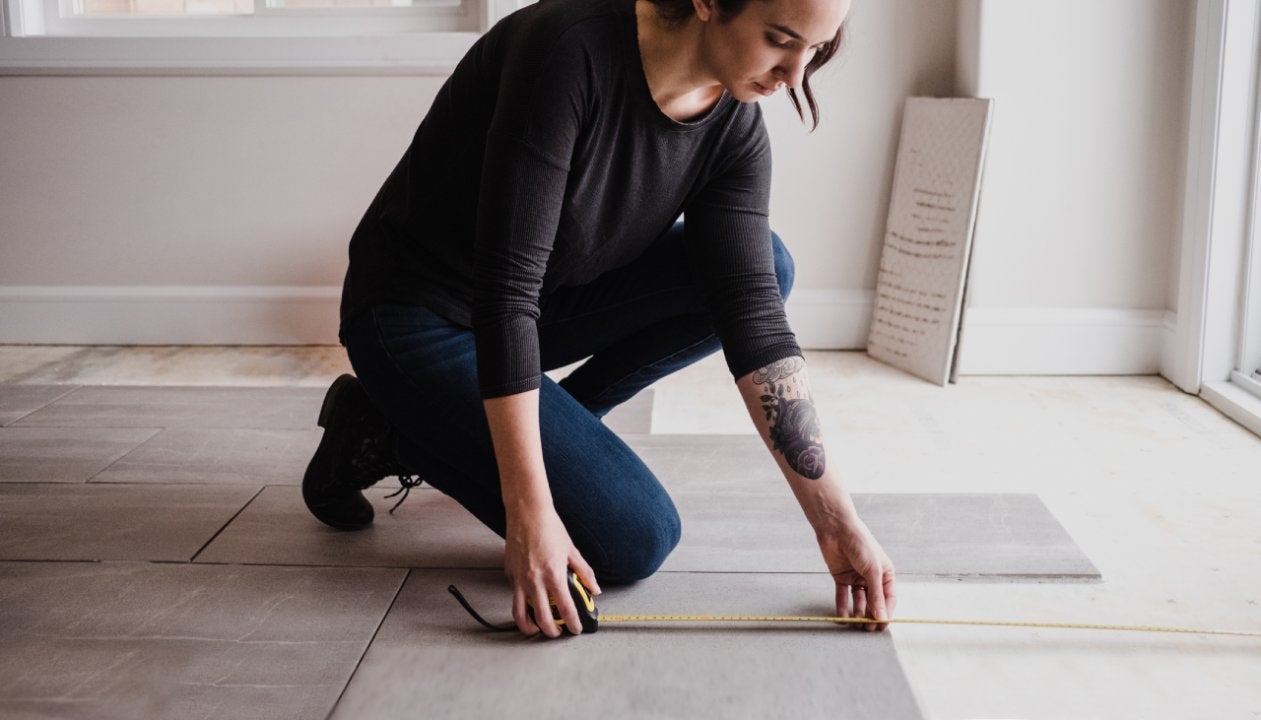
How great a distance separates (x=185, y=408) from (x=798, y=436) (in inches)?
66.2

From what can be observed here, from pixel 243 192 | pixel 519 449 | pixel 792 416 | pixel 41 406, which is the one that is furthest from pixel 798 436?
pixel 243 192

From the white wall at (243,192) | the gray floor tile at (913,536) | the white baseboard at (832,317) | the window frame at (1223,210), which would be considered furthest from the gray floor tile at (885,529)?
the white wall at (243,192)

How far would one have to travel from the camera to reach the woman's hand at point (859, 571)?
155 cm

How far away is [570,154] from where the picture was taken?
146 cm

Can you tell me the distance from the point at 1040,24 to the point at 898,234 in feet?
2.07

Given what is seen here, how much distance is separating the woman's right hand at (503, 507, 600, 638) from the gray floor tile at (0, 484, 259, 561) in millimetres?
693

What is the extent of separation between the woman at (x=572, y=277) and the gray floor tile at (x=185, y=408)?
73 centimetres

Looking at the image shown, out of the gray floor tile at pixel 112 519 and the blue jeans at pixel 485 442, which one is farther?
the gray floor tile at pixel 112 519

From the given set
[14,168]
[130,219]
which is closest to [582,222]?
[130,219]

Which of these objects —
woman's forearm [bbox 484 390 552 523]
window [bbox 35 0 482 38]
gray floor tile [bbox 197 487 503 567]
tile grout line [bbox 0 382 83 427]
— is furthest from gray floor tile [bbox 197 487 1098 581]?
window [bbox 35 0 482 38]

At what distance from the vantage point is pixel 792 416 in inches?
62.9

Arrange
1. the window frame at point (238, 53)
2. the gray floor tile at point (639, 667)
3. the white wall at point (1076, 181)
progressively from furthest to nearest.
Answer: the window frame at point (238, 53) → the white wall at point (1076, 181) → the gray floor tile at point (639, 667)

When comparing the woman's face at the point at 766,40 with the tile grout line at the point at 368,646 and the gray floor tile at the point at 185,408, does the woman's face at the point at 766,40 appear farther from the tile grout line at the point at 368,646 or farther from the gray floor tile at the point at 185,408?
the gray floor tile at the point at 185,408

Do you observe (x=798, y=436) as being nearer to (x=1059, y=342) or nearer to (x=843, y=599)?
(x=843, y=599)
